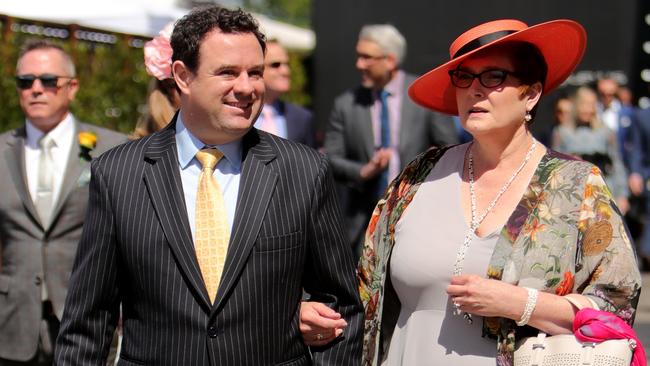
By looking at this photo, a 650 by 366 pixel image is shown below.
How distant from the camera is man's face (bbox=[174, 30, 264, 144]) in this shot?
146 inches

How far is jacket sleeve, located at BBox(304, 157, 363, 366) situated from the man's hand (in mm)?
3511

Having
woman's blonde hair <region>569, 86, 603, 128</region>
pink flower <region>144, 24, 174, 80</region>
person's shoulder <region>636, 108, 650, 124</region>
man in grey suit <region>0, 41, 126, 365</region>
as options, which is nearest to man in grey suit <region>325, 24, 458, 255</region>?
man in grey suit <region>0, 41, 126, 365</region>

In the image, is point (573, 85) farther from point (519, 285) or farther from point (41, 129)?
point (519, 285)

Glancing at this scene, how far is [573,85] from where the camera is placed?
15.6m

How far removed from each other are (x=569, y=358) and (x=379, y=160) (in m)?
3.65

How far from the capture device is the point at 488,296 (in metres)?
3.85

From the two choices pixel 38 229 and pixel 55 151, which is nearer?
pixel 38 229

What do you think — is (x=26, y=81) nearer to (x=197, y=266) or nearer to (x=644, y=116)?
(x=197, y=266)

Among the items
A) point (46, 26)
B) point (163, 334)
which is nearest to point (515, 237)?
point (163, 334)

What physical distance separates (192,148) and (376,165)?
3.73 meters

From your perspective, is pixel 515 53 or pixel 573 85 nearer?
pixel 515 53

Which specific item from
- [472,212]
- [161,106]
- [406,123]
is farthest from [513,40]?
[406,123]

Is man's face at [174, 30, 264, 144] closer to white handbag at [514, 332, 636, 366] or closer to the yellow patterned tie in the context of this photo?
the yellow patterned tie

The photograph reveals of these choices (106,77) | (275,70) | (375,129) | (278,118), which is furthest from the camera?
(106,77)
